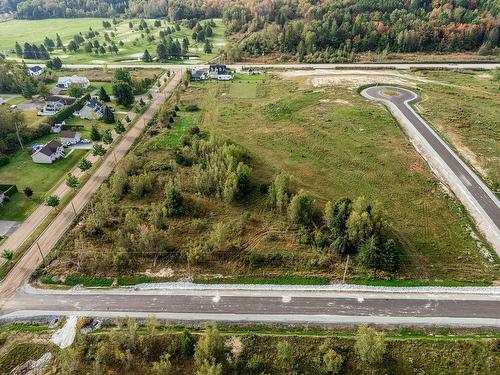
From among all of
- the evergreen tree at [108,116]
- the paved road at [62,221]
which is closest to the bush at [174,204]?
the paved road at [62,221]

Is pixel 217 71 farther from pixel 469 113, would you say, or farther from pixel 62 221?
pixel 62 221

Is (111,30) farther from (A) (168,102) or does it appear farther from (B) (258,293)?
(B) (258,293)

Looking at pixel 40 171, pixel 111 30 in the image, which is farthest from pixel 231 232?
pixel 111 30

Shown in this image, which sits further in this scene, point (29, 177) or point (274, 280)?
point (29, 177)

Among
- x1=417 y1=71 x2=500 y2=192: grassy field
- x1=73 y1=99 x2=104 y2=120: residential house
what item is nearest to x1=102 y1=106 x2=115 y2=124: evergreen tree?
x1=73 y1=99 x2=104 y2=120: residential house

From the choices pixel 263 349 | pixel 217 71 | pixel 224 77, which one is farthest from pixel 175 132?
pixel 263 349

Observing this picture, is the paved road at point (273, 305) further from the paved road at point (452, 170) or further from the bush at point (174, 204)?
the bush at point (174, 204)

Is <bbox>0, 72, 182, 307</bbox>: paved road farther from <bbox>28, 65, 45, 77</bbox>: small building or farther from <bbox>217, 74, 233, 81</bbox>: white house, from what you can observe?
<bbox>28, 65, 45, 77</bbox>: small building
